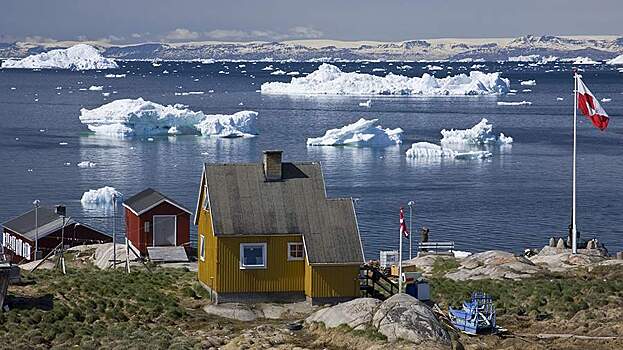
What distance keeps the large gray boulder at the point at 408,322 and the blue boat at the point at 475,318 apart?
1.22m

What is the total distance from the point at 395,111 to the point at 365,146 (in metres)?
41.9

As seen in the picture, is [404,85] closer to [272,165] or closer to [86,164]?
[86,164]

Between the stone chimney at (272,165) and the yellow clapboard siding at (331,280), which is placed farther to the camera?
the stone chimney at (272,165)

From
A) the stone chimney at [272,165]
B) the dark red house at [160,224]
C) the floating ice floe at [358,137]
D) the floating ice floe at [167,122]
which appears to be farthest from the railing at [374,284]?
the floating ice floe at [167,122]

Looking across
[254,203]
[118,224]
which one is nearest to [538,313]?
[254,203]

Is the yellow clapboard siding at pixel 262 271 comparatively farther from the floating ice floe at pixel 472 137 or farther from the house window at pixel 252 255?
the floating ice floe at pixel 472 137

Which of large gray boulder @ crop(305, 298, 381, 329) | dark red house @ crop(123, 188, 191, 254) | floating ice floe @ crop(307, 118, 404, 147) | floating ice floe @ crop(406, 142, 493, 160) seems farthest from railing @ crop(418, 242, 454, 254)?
floating ice floe @ crop(307, 118, 404, 147)

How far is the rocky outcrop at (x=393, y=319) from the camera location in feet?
68.0

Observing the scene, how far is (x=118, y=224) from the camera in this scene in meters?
48.1

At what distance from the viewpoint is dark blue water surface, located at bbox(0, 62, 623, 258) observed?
164 feet

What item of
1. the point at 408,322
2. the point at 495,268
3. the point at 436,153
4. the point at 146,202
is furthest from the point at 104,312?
the point at 436,153

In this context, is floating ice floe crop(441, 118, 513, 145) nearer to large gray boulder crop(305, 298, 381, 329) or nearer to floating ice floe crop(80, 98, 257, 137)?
floating ice floe crop(80, 98, 257, 137)

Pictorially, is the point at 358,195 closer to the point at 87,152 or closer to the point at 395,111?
the point at 87,152

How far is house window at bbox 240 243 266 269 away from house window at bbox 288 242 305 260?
1.83 ft
